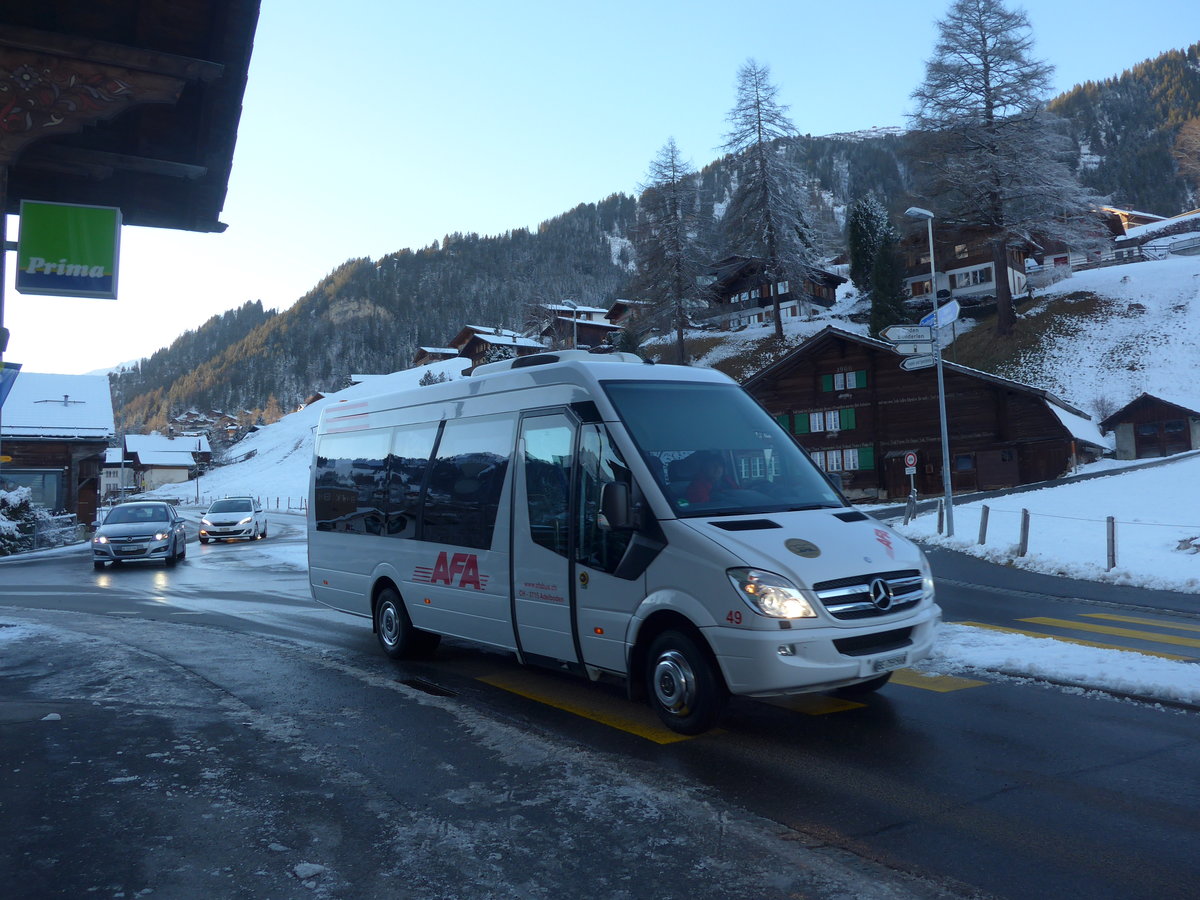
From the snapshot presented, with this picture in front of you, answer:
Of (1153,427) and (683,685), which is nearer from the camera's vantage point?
(683,685)

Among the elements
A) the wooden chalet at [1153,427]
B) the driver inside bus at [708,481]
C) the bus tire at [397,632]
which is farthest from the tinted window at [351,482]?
the wooden chalet at [1153,427]

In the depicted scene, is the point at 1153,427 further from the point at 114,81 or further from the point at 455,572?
the point at 114,81

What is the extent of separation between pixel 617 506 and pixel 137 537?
21100mm

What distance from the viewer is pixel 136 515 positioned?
81.2 ft

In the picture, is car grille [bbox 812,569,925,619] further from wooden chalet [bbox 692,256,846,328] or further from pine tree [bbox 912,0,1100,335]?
wooden chalet [bbox 692,256,846,328]

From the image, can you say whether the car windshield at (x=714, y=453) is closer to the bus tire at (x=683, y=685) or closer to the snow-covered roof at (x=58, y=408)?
the bus tire at (x=683, y=685)

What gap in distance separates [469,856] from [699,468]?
3.19 m

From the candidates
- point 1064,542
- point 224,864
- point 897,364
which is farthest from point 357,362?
point 224,864

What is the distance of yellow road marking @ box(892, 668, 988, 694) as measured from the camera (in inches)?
278

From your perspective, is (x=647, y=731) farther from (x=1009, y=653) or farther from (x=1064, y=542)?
(x=1064, y=542)

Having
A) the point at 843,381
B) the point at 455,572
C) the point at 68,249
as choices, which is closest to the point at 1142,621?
the point at 455,572

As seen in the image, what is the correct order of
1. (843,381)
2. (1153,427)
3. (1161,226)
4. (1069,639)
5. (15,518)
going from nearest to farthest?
(1069,639) < (15,518) < (1153,427) < (843,381) < (1161,226)

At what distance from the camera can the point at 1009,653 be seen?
26.7 feet

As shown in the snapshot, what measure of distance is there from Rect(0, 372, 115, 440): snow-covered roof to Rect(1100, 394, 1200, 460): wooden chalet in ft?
182
